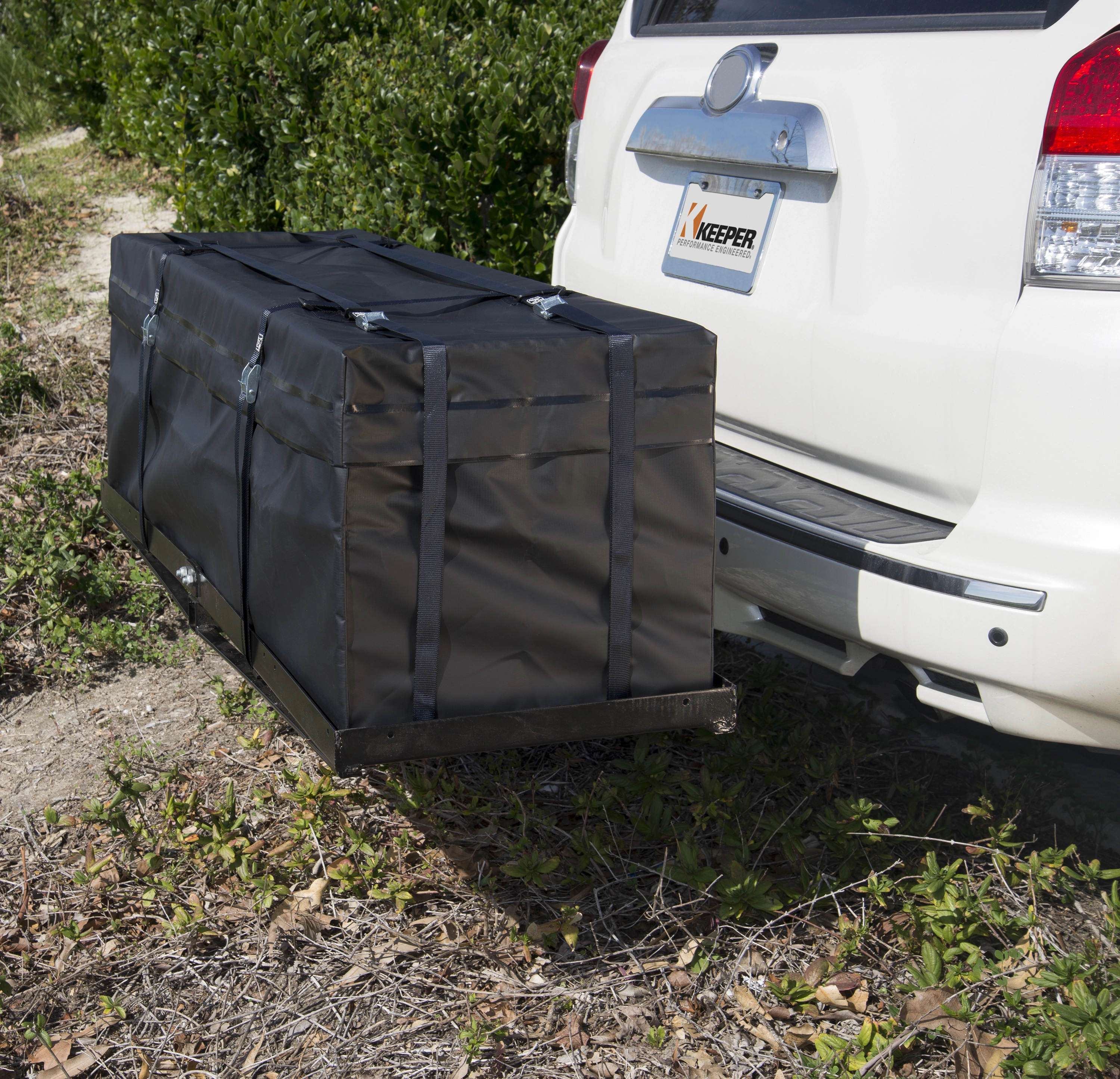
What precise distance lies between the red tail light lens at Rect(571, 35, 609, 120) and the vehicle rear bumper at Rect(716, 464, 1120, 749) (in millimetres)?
1536

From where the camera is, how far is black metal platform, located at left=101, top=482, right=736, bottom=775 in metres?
1.92

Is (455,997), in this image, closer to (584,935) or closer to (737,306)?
(584,935)

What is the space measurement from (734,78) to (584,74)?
34.8 inches

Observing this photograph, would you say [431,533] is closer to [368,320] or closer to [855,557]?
[368,320]

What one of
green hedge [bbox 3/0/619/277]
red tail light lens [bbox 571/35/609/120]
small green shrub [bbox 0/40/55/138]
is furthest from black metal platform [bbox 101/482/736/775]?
small green shrub [bbox 0/40/55/138]

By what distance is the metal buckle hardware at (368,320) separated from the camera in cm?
198

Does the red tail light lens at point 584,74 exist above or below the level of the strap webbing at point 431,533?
above

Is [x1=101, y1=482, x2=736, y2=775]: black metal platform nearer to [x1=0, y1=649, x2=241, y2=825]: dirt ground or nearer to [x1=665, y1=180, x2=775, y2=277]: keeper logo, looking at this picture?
[x1=0, y1=649, x2=241, y2=825]: dirt ground

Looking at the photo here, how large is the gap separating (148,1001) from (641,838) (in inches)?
44.9

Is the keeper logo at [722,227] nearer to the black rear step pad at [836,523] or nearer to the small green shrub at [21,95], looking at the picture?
the black rear step pad at [836,523]

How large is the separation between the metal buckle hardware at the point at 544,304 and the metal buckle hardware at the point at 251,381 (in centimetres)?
54

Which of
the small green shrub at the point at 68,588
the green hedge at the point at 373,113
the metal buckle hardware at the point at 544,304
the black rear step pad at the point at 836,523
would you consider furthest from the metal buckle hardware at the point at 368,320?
the green hedge at the point at 373,113

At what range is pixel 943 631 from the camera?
6.79ft

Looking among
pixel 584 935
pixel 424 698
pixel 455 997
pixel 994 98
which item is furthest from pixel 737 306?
pixel 455 997
